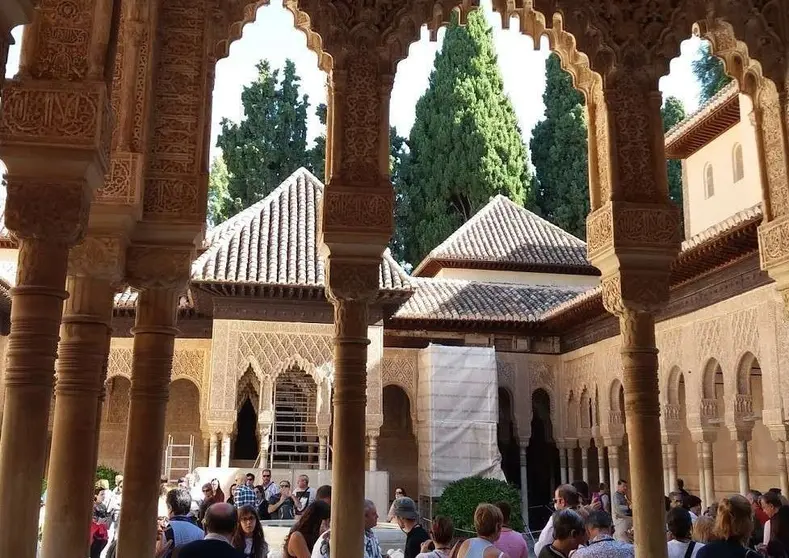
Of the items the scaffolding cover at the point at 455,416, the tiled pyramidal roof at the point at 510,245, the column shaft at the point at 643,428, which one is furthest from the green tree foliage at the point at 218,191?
the column shaft at the point at 643,428

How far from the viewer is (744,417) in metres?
14.5

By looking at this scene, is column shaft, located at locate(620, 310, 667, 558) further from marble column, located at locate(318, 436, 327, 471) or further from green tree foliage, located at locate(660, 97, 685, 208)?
green tree foliage, located at locate(660, 97, 685, 208)

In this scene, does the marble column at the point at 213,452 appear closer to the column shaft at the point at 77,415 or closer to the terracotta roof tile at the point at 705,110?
the column shaft at the point at 77,415

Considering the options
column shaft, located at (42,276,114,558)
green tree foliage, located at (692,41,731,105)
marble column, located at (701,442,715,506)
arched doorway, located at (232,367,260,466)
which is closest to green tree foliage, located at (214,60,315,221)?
arched doorway, located at (232,367,260,466)

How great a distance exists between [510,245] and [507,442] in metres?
7.36

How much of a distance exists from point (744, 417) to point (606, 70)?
30.2 ft

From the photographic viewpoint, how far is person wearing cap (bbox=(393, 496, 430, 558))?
5.76 m

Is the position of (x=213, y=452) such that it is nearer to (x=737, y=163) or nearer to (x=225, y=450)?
(x=225, y=450)

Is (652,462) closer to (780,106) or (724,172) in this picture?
(780,106)

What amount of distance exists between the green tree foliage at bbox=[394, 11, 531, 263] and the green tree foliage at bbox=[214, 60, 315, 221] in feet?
17.3

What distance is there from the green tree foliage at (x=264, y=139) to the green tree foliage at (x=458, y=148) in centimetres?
527

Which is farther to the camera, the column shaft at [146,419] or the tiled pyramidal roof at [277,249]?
the tiled pyramidal roof at [277,249]

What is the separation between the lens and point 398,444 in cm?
2344

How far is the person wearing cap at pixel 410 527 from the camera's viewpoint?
576 centimetres
